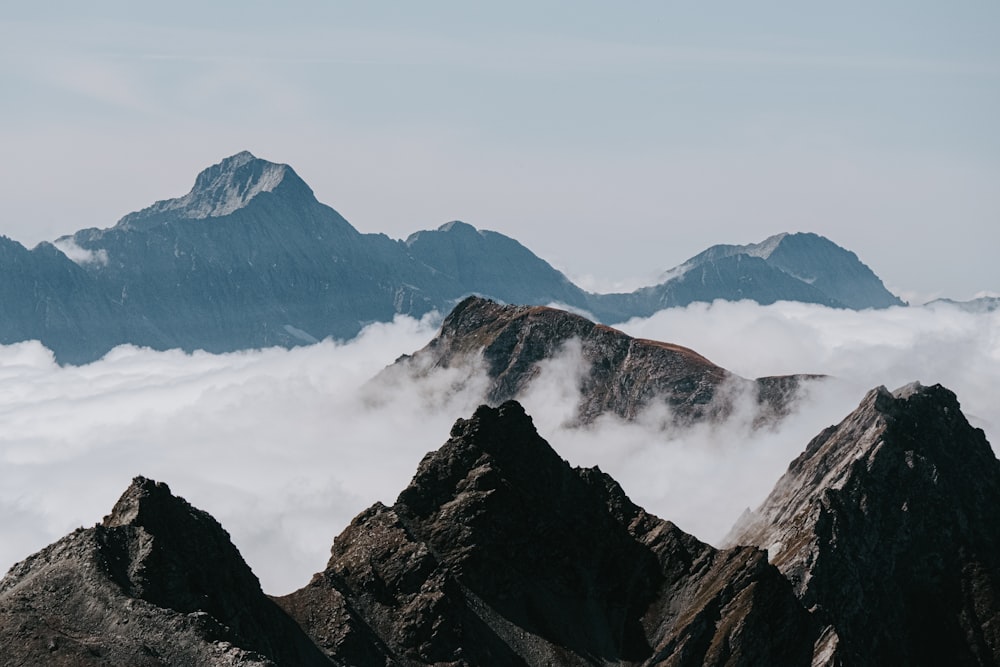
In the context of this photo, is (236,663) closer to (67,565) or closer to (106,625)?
(106,625)

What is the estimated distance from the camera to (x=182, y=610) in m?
194

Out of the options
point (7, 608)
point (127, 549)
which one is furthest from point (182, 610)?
point (7, 608)

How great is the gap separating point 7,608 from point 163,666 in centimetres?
2250

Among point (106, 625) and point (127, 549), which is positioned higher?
point (127, 549)

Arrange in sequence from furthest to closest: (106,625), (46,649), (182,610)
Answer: (182,610) → (106,625) → (46,649)

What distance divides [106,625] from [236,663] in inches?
803

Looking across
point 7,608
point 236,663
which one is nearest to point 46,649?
point 7,608

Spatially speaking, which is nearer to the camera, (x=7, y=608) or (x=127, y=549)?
(x=7, y=608)

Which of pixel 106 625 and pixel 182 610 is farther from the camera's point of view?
pixel 182 610

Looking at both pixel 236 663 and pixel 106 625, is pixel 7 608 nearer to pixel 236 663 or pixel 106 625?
pixel 106 625

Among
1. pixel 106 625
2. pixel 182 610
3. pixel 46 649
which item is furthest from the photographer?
pixel 182 610

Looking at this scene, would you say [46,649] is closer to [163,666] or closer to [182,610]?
[163,666]

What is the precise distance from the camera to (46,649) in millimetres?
167375

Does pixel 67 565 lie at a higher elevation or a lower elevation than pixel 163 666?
higher
